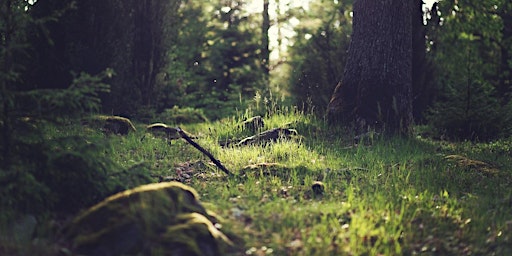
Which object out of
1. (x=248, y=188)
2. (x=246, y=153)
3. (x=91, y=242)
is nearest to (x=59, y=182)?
(x=91, y=242)

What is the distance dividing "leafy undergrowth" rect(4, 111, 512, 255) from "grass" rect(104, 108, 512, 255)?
13 mm

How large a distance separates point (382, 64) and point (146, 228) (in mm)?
7299

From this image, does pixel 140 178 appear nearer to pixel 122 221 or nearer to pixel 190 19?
pixel 122 221

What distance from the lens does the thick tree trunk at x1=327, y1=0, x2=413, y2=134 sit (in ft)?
36.3

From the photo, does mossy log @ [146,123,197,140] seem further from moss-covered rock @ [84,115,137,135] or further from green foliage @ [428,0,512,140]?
green foliage @ [428,0,512,140]

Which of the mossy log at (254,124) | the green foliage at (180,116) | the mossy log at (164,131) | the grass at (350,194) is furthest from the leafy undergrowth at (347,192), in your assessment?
the green foliage at (180,116)

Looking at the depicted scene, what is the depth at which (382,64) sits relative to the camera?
36.5 ft

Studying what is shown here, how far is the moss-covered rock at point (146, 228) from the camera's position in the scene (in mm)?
4773

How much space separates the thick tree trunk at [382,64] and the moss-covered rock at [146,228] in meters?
6.52

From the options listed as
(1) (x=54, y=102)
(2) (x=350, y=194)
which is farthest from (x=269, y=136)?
(1) (x=54, y=102)

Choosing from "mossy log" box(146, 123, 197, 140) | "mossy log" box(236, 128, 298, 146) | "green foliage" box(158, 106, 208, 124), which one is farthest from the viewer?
"green foliage" box(158, 106, 208, 124)

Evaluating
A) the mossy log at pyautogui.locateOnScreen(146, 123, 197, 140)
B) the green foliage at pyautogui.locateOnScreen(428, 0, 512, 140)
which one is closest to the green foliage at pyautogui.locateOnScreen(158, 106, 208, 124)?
the mossy log at pyautogui.locateOnScreen(146, 123, 197, 140)

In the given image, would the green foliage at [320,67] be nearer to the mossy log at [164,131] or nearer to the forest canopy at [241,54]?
the forest canopy at [241,54]

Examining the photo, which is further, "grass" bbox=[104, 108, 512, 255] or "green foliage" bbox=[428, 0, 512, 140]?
"green foliage" bbox=[428, 0, 512, 140]
